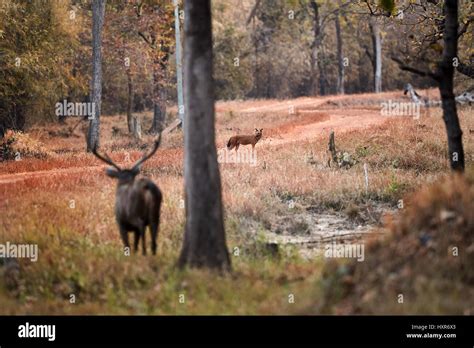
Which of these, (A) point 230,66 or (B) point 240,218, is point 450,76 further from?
(A) point 230,66

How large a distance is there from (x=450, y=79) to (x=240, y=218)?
5713mm

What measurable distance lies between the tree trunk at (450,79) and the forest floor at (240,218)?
6.80ft

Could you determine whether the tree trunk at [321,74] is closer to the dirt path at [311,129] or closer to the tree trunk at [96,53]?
the dirt path at [311,129]

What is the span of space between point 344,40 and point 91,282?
210 ft

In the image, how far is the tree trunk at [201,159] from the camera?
35.7 ft

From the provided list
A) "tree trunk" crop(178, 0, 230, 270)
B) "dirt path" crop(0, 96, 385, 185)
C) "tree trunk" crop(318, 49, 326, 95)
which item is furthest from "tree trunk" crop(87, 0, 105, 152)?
"tree trunk" crop(318, 49, 326, 95)

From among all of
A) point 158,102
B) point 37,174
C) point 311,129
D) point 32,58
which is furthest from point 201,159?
point 158,102

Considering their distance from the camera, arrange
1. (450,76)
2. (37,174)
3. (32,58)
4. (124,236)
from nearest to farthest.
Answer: (124,236) → (450,76) → (37,174) → (32,58)

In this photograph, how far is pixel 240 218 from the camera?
53.6ft

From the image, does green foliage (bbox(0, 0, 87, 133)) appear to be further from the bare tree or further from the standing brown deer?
the bare tree

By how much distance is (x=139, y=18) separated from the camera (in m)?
38.8

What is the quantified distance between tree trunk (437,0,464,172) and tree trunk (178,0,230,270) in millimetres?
4434

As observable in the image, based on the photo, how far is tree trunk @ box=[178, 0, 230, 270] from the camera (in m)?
10.9
